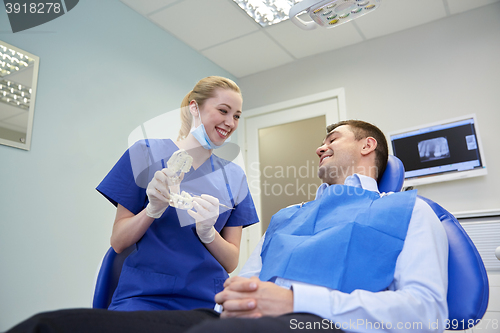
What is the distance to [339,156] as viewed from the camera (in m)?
1.35

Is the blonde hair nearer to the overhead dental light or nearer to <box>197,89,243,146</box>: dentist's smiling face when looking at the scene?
<box>197,89,243,146</box>: dentist's smiling face

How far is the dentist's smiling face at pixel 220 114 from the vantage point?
52.1 inches

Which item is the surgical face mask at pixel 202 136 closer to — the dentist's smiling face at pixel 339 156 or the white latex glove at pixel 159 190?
the white latex glove at pixel 159 190

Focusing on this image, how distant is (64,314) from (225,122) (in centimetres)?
85

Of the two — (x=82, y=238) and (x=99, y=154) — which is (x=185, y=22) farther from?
(x=82, y=238)

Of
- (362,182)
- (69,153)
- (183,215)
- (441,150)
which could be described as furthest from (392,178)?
(69,153)

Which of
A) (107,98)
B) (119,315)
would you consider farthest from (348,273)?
(107,98)

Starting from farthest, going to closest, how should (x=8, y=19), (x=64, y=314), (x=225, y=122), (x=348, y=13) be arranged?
1. (x=8, y=19)
2. (x=348, y=13)
3. (x=225, y=122)
4. (x=64, y=314)

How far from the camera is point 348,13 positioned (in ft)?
5.67

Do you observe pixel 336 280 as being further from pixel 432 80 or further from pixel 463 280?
pixel 432 80

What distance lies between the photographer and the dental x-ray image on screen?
252 cm

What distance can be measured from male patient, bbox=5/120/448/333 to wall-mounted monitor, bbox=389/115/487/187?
156cm

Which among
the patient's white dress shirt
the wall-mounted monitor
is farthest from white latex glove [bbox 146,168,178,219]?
the wall-mounted monitor


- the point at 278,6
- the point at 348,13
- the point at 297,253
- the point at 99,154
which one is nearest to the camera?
the point at 297,253
